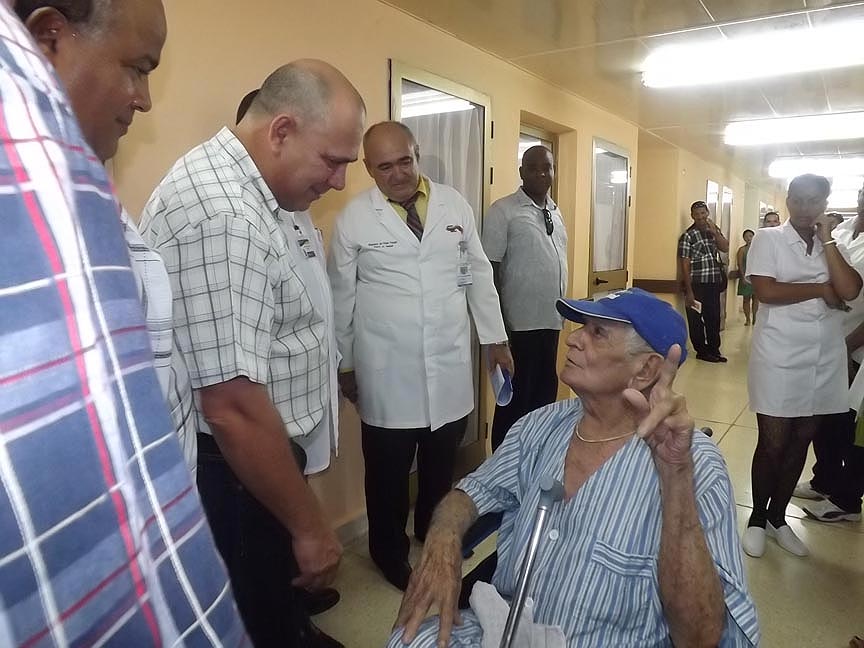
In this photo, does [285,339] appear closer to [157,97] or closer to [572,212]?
[157,97]

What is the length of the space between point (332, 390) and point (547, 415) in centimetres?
58

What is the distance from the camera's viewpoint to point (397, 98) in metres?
2.76

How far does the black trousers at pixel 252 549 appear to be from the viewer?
4.09 feet

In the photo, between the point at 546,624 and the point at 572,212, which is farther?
the point at 572,212

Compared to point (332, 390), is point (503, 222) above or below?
above

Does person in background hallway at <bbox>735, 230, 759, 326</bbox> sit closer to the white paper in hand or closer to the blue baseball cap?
the white paper in hand

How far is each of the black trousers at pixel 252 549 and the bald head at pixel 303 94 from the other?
2.43ft

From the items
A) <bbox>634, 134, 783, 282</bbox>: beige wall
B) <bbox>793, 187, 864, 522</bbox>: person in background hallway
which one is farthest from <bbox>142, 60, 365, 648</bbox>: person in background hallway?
<bbox>634, 134, 783, 282</bbox>: beige wall

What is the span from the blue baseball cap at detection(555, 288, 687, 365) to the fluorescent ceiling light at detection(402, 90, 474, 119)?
6.19 feet

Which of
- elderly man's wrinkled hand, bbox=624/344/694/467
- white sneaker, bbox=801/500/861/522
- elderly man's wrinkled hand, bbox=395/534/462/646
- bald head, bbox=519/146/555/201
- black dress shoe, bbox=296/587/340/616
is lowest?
white sneaker, bbox=801/500/861/522

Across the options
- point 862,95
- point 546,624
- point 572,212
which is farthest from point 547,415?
point 862,95

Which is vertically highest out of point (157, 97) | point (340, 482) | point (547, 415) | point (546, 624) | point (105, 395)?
point (157, 97)

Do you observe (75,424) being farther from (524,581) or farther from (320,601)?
(320,601)

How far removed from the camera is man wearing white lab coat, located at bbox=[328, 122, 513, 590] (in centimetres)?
228
